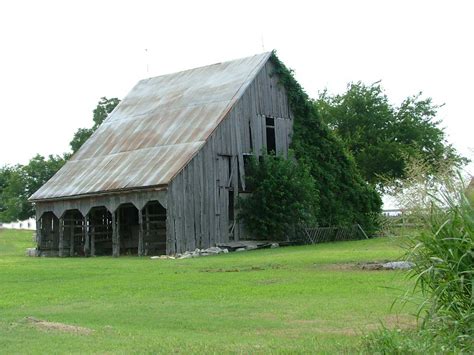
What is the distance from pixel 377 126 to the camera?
63812 mm

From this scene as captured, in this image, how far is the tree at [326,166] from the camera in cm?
4197

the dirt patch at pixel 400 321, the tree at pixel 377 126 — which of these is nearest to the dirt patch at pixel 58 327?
the dirt patch at pixel 400 321

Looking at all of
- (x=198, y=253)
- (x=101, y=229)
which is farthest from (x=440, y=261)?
(x=101, y=229)

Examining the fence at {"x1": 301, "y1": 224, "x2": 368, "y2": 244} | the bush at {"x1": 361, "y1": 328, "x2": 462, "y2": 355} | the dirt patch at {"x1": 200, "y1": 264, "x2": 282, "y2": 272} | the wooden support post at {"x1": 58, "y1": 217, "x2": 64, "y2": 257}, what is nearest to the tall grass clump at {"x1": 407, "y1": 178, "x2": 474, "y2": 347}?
the bush at {"x1": 361, "y1": 328, "x2": 462, "y2": 355}

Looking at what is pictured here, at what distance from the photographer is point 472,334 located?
8297 millimetres

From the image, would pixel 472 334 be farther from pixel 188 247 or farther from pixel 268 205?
pixel 268 205

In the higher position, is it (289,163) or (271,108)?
(271,108)

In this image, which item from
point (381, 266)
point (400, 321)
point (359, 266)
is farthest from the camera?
point (359, 266)

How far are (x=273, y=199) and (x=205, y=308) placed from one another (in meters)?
24.3

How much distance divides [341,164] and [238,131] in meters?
8.15

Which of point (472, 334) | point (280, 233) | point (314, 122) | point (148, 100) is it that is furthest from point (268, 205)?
point (472, 334)

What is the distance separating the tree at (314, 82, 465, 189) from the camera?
199ft

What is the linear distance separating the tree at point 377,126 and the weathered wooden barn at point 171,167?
782 inches

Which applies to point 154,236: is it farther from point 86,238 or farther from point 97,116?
point 97,116
